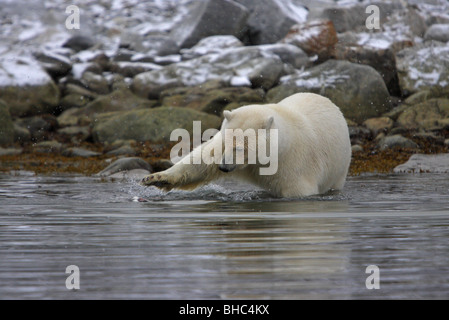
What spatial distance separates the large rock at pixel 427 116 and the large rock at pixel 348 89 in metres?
1.19

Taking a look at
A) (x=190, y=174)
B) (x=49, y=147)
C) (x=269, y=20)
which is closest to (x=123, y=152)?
(x=49, y=147)

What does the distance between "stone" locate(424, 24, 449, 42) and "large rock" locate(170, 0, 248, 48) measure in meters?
7.31

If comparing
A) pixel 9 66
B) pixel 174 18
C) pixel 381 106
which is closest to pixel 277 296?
pixel 381 106

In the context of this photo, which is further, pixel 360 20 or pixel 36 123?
pixel 360 20

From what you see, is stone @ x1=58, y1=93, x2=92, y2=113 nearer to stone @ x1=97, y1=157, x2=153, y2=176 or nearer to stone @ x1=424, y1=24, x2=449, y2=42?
stone @ x1=97, y1=157, x2=153, y2=176

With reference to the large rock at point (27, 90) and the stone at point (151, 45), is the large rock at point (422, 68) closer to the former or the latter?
the stone at point (151, 45)

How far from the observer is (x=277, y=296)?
3.72m

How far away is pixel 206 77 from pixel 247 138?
53.1 feet

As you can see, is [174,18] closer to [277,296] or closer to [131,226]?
[131,226]

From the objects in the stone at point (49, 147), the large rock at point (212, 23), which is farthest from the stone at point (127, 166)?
the large rock at point (212, 23)

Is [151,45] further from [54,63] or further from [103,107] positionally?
[103,107]

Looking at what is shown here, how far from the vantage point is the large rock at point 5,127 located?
20.7 m

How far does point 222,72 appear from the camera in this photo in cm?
2388
